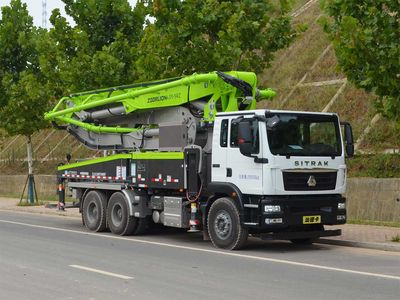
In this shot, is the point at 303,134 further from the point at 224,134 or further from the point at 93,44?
the point at 93,44

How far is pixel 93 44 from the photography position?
25.0 m

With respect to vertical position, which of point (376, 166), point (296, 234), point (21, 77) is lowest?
point (296, 234)

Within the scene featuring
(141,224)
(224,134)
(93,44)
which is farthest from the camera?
(93,44)

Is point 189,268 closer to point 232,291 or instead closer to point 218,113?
point 232,291

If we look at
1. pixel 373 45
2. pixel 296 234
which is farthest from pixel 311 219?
pixel 373 45

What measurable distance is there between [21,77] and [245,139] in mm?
18392

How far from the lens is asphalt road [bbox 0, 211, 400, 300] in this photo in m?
8.92

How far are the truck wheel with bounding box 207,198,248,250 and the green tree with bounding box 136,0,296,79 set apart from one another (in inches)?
226

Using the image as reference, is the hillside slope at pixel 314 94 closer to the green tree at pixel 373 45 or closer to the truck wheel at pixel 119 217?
the green tree at pixel 373 45

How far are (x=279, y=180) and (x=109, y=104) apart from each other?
21.2ft

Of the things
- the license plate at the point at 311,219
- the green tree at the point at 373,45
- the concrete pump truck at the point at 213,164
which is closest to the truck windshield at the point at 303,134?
the concrete pump truck at the point at 213,164

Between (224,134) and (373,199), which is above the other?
(224,134)

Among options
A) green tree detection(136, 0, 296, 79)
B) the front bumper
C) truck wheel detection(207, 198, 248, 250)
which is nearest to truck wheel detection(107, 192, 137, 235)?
truck wheel detection(207, 198, 248, 250)

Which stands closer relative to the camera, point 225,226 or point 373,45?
point 225,226
